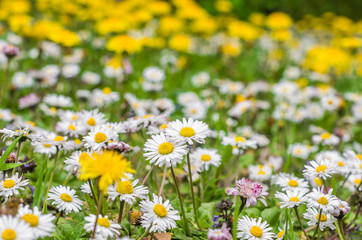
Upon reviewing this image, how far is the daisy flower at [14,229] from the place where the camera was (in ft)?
3.35

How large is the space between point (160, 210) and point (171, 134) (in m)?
0.29

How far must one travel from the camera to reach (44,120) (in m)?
3.09

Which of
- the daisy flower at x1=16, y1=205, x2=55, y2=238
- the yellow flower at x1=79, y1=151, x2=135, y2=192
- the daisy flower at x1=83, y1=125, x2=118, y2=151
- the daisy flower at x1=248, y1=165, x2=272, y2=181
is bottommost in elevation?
the daisy flower at x1=248, y1=165, x2=272, y2=181

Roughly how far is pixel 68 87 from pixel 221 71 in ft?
6.69

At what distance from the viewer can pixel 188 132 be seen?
4.86 ft

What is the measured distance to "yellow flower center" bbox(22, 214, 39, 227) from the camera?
1099 millimetres

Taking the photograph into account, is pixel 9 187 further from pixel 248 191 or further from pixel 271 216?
pixel 271 216

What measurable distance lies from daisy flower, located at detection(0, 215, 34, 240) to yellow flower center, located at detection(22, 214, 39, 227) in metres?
0.02

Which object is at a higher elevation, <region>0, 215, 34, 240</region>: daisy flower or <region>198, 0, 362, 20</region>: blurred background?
<region>0, 215, 34, 240</region>: daisy flower

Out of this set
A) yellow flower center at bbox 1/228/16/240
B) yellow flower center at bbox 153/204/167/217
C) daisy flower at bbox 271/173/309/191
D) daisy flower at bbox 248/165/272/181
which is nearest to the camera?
yellow flower center at bbox 1/228/16/240

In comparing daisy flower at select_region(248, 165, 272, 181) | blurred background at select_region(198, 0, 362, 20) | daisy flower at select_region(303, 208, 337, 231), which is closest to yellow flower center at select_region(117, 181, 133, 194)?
daisy flower at select_region(303, 208, 337, 231)

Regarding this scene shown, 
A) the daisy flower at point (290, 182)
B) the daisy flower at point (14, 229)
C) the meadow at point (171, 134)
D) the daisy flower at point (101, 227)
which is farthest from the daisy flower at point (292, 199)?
the daisy flower at point (14, 229)

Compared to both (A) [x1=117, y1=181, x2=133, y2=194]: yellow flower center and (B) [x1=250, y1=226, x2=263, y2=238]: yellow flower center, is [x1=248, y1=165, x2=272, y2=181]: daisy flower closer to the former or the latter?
(B) [x1=250, y1=226, x2=263, y2=238]: yellow flower center

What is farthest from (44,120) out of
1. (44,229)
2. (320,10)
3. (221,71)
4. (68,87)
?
(320,10)
